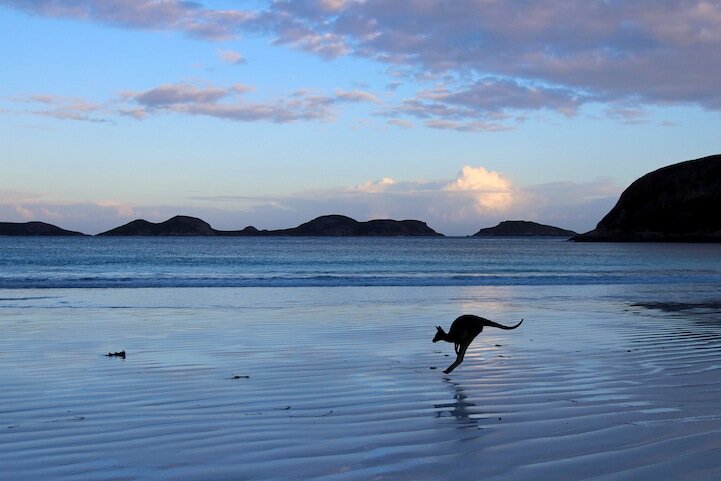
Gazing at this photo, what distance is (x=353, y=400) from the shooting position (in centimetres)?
697

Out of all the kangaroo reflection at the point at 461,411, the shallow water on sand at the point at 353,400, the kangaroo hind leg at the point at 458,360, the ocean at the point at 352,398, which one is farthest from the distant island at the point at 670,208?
the kangaroo reflection at the point at 461,411

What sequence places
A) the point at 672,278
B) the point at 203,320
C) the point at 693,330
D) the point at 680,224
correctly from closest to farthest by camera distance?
the point at 693,330 → the point at 203,320 → the point at 672,278 → the point at 680,224

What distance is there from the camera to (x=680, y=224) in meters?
128

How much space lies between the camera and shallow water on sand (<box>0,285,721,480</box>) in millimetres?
4836

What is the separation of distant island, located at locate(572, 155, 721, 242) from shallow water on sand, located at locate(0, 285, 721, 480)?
12012 centimetres

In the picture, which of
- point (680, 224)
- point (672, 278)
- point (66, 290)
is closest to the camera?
point (66, 290)

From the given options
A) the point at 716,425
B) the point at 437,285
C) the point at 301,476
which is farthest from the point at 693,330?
the point at 437,285

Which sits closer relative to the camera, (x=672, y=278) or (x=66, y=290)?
(x=66, y=290)

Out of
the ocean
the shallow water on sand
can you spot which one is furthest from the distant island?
the shallow water on sand

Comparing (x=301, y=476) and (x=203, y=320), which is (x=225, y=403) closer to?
(x=301, y=476)

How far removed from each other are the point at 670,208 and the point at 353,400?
444 feet

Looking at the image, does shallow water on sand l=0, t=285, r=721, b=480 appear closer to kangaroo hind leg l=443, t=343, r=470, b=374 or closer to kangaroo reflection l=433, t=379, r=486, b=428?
kangaroo reflection l=433, t=379, r=486, b=428

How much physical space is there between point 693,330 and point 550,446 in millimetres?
9196

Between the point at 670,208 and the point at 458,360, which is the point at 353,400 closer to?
the point at 458,360
